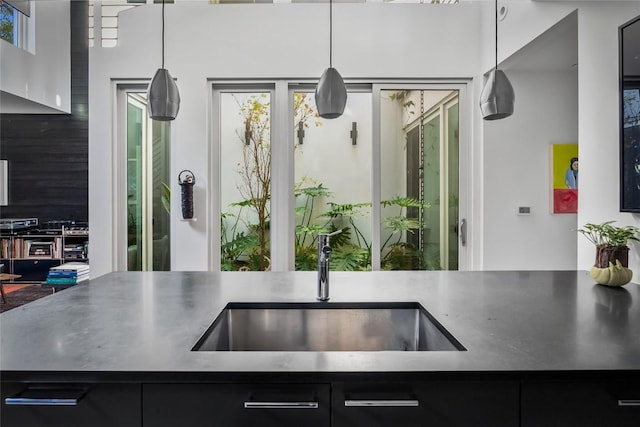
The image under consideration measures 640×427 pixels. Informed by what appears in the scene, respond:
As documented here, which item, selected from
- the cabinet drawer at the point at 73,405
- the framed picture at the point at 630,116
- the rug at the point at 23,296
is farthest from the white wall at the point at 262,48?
the cabinet drawer at the point at 73,405

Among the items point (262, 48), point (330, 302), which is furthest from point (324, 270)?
point (262, 48)

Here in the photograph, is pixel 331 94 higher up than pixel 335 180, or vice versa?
pixel 331 94

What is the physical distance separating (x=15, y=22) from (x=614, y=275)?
213 inches

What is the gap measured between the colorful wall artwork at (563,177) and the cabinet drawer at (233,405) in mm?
A: 3161

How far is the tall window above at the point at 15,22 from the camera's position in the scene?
3.95 meters

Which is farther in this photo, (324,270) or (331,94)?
(331,94)

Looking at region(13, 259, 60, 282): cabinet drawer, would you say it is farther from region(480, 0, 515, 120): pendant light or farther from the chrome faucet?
region(480, 0, 515, 120): pendant light

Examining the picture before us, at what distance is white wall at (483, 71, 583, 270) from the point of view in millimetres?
3314

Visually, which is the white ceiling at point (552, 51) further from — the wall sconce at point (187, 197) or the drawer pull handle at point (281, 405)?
the wall sconce at point (187, 197)

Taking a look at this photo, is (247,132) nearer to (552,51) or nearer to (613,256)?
(552,51)

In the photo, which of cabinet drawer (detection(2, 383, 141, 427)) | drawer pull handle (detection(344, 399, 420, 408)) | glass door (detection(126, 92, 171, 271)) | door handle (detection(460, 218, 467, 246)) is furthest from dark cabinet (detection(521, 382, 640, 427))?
glass door (detection(126, 92, 171, 271))

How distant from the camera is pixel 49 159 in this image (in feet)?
17.7

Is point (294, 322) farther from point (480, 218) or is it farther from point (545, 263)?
point (545, 263)

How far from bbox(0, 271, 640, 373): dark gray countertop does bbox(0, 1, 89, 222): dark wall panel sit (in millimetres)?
4283
